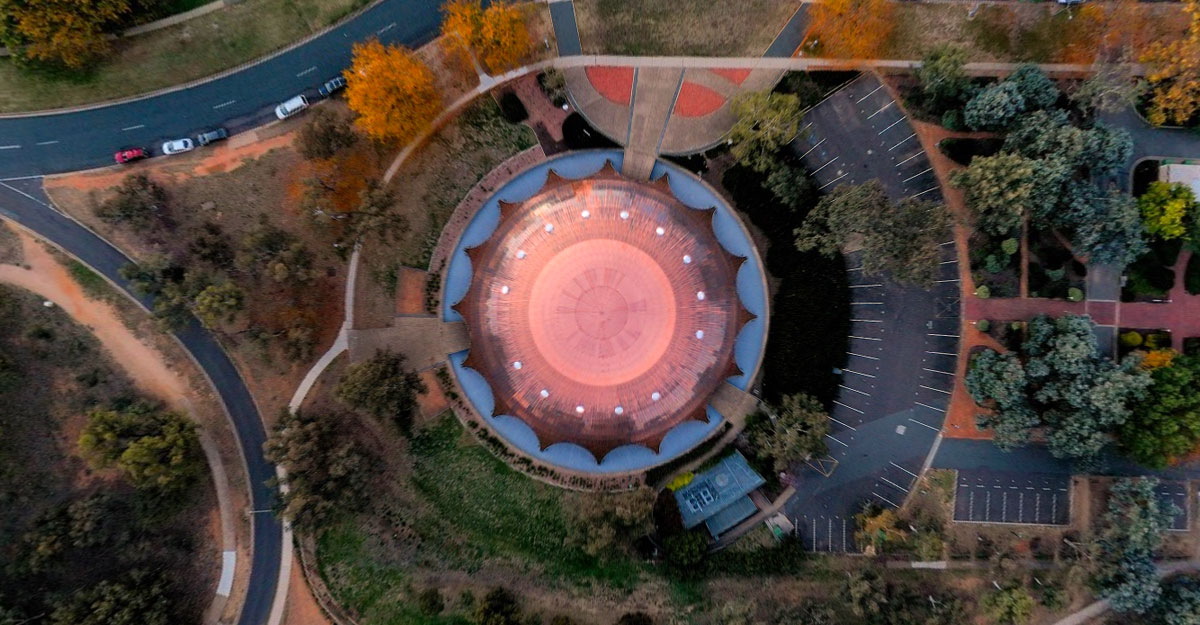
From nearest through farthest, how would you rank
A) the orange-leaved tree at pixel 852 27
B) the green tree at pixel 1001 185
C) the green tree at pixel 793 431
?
the green tree at pixel 1001 185, the green tree at pixel 793 431, the orange-leaved tree at pixel 852 27

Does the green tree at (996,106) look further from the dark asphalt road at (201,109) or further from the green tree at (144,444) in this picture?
the green tree at (144,444)

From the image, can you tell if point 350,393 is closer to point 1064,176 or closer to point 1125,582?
point 1064,176

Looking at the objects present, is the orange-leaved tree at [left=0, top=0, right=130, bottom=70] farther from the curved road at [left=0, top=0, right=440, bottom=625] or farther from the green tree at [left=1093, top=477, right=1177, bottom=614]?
the green tree at [left=1093, top=477, right=1177, bottom=614]

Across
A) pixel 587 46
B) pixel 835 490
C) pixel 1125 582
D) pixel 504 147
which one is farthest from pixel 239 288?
pixel 1125 582

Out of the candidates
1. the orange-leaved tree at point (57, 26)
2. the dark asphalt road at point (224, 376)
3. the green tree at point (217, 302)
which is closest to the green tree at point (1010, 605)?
the dark asphalt road at point (224, 376)

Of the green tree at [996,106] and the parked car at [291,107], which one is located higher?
the green tree at [996,106]

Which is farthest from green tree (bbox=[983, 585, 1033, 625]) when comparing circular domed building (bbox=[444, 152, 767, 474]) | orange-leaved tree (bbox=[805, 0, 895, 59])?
orange-leaved tree (bbox=[805, 0, 895, 59])
